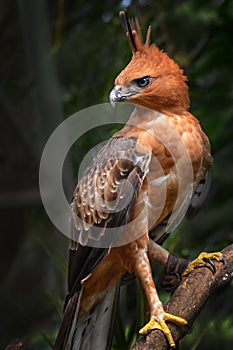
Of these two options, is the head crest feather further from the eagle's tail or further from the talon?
the eagle's tail

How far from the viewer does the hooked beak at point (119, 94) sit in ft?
8.25

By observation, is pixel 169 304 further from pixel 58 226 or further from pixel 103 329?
pixel 58 226

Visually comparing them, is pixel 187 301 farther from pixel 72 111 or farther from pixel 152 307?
pixel 72 111

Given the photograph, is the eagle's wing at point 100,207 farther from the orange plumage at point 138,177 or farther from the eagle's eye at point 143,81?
the eagle's eye at point 143,81

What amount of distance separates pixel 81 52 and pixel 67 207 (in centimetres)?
169

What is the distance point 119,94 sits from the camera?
2520mm

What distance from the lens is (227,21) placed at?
3.98 meters

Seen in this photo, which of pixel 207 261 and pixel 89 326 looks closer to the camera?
pixel 207 261

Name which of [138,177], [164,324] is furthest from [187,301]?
[138,177]

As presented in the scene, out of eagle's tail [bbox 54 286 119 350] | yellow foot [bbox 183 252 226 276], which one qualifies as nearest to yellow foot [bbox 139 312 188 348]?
yellow foot [bbox 183 252 226 276]

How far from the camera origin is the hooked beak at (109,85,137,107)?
251 cm

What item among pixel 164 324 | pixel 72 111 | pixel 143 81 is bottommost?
pixel 164 324

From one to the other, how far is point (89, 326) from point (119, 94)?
88 centimetres

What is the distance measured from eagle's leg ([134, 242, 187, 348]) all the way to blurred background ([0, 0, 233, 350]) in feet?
1.23
